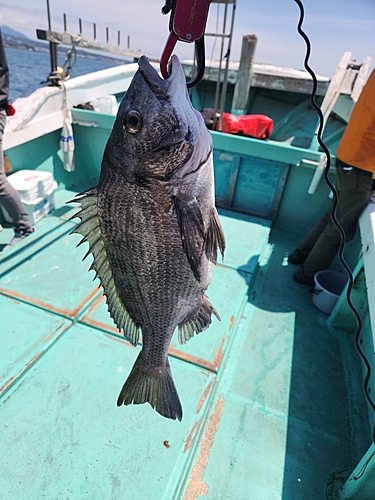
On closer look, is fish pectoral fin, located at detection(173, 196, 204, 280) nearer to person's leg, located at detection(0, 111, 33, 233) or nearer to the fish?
the fish

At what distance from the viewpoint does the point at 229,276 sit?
3197mm

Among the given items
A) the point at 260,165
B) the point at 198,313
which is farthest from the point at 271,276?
the point at 198,313

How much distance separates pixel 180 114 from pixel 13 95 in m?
21.5

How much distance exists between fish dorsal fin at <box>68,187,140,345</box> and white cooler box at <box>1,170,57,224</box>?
2.67 m

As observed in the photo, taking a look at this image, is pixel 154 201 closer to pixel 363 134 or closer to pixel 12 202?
pixel 363 134

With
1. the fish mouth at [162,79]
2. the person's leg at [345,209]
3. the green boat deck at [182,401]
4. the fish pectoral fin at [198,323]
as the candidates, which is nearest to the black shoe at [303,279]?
the person's leg at [345,209]

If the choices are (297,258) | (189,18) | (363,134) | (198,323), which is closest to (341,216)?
(363,134)

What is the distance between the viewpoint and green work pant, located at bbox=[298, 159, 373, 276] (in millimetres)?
3088

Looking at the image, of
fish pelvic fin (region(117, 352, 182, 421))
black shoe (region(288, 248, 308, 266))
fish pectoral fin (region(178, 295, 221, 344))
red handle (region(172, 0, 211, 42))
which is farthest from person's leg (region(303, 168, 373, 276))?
red handle (region(172, 0, 211, 42))

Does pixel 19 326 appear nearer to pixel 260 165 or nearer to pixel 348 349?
pixel 348 349

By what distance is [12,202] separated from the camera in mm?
3346

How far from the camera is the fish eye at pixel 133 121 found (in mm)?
1220

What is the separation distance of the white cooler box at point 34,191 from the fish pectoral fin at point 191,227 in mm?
Answer: 2958

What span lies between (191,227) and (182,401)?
1.30m
